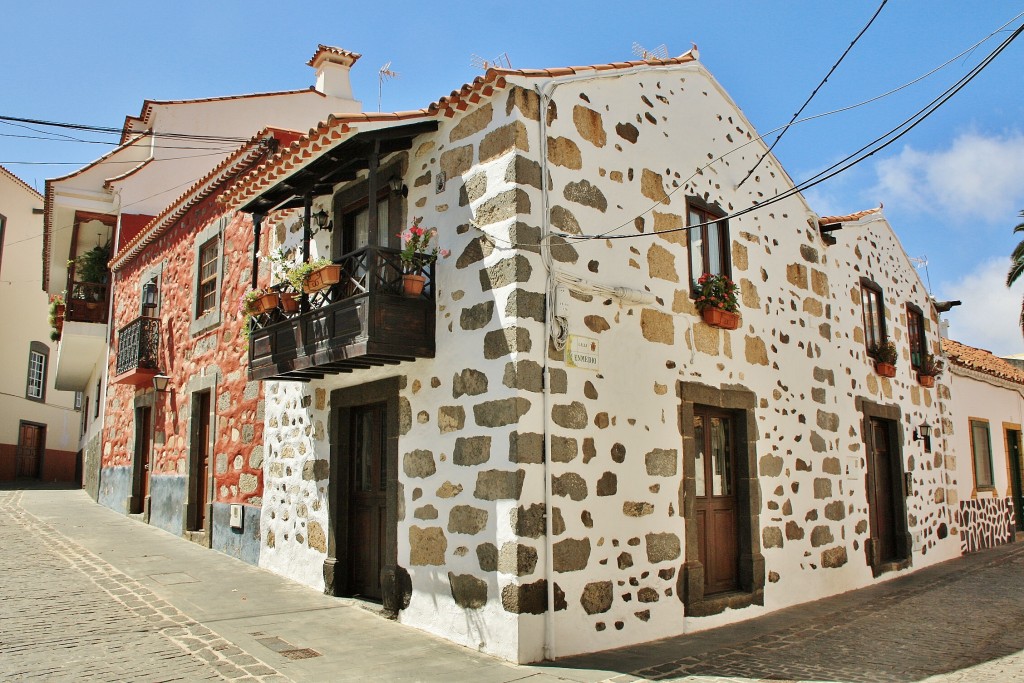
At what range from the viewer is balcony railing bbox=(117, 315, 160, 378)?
12844mm

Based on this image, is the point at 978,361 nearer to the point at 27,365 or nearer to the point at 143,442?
the point at 143,442

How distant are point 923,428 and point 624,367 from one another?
23.4 feet

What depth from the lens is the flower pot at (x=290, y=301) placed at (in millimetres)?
7426

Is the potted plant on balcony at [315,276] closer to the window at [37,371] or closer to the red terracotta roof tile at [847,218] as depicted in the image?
the red terracotta roof tile at [847,218]

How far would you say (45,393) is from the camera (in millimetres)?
24656

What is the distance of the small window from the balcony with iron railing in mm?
1883

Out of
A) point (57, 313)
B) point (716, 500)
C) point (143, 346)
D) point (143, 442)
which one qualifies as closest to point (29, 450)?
point (57, 313)

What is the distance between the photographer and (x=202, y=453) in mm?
11250

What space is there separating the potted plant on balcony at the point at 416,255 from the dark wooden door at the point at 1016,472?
42.6ft

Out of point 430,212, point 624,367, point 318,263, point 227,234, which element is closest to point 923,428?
point 624,367

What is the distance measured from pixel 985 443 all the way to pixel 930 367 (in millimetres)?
3022

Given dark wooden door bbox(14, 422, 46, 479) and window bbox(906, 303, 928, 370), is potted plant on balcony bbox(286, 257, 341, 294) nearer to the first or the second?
window bbox(906, 303, 928, 370)

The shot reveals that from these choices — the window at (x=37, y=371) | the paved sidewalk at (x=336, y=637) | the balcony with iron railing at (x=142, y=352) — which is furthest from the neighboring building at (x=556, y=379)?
the window at (x=37, y=371)

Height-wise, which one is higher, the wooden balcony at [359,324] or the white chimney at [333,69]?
the white chimney at [333,69]
